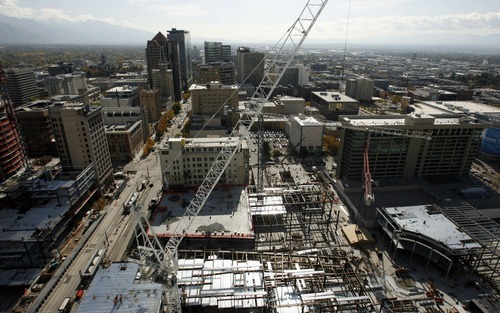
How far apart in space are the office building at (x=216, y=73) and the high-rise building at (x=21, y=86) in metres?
71.1

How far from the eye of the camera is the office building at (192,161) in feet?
187

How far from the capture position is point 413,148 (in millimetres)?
60969

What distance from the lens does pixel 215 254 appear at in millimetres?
41219

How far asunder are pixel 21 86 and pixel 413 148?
144 meters

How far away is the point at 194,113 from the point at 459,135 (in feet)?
266

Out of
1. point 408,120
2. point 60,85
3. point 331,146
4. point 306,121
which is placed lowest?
point 331,146

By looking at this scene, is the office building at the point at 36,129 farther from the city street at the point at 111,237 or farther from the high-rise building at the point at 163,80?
the high-rise building at the point at 163,80

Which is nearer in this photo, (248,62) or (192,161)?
(192,161)

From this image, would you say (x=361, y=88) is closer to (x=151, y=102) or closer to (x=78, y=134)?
(x=151, y=102)

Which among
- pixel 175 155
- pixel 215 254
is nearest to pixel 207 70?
pixel 175 155

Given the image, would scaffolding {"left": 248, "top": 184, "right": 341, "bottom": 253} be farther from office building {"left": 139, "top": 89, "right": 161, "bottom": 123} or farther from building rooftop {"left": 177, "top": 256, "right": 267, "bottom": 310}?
office building {"left": 139, "top": 89, "right": 161, "bottom": 123}

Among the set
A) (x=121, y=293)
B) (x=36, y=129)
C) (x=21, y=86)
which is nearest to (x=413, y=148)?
(x=121, y=293)

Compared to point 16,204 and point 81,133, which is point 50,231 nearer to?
point 16,204

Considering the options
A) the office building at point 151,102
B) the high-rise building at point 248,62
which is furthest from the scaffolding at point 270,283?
the high-rise building at point 248,62
